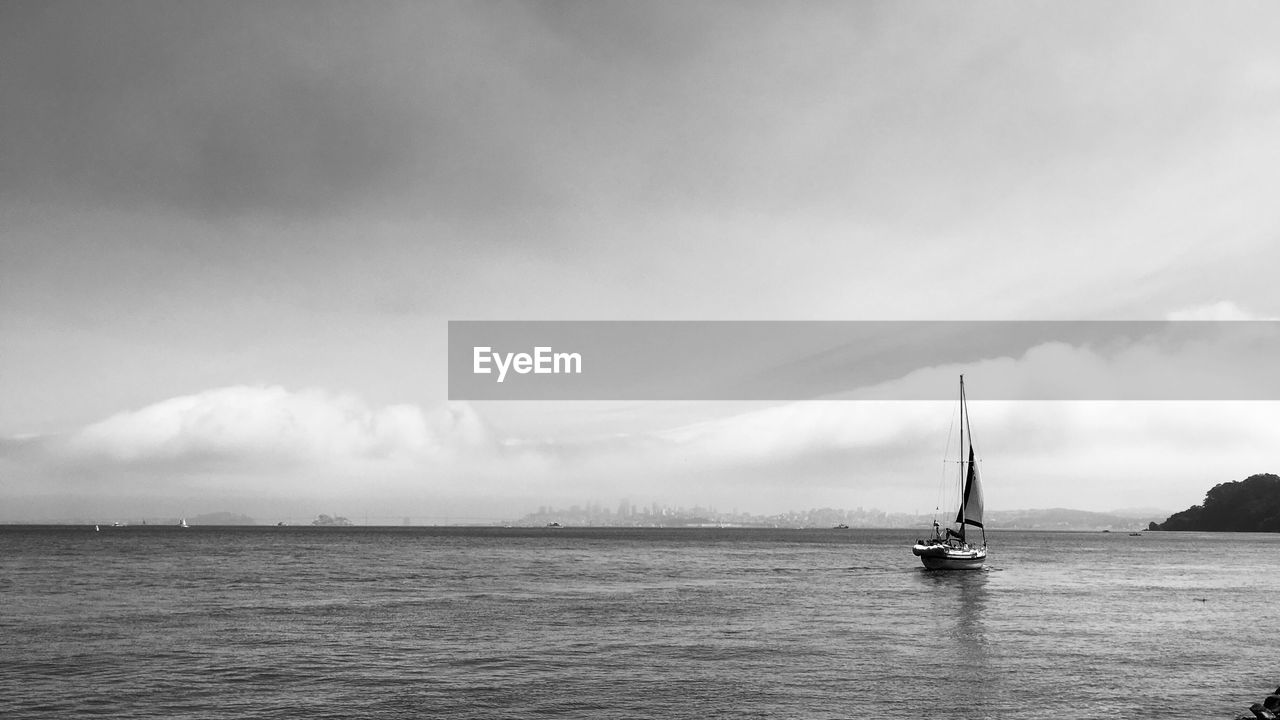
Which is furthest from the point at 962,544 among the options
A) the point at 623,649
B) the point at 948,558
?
the point at 623,649

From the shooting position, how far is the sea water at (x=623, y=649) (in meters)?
28.2

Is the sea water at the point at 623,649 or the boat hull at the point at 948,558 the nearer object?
the sea water at the point at 623,649

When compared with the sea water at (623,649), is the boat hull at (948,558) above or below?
below

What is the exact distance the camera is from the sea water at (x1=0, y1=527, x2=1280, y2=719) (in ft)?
92.7

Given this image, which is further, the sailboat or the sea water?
the sailboat

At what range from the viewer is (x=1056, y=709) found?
2802cm

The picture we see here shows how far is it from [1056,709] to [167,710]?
1101 inches

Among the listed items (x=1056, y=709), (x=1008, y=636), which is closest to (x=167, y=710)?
(x=1056, y=709)

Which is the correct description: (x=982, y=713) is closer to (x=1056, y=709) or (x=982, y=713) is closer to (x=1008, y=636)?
(x=1056, y=709)

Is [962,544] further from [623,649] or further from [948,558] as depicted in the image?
[623,649]

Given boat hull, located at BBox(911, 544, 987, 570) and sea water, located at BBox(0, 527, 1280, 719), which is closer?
sea water, located at BBox(0, 527, 1280, 719)

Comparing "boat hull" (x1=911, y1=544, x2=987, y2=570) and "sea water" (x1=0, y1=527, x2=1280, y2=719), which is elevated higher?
"sea water" (x1=0, y1=527, x2=1280, y2=719)

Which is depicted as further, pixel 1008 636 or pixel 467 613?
pixel 467 613

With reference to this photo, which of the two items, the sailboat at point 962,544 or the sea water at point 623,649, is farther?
the sailboat at point 962,544
